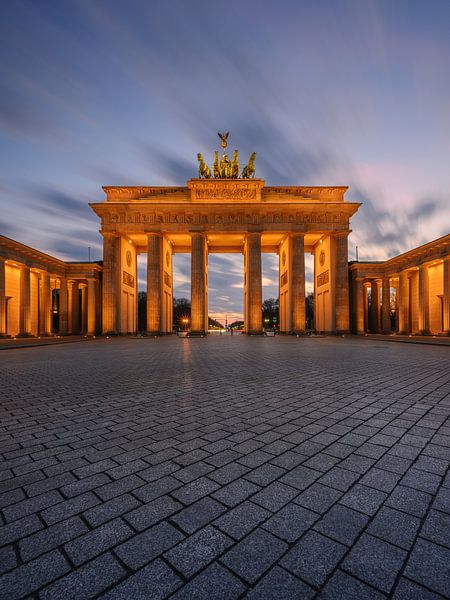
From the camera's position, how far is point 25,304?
33.8 metres

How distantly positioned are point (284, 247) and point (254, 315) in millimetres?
10156

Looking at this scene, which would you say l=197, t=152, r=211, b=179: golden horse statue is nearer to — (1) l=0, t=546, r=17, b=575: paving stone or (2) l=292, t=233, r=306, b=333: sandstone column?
(2) l=292, t=233, r=306, b=333: sandstone column

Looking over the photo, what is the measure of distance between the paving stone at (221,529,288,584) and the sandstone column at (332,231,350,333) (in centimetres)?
3386

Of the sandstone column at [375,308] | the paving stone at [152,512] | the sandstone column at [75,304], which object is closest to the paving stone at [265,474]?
the paving stone at [152,512]

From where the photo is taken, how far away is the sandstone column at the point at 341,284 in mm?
33531

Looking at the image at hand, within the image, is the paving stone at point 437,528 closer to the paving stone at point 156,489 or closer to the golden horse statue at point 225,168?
the paving stone at point 156,489

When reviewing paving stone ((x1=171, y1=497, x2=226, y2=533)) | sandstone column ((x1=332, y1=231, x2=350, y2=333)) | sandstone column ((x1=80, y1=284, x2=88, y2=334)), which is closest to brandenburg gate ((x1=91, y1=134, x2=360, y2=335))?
sandstone column ((x1=332, y1=231, x2=350, y2=333))

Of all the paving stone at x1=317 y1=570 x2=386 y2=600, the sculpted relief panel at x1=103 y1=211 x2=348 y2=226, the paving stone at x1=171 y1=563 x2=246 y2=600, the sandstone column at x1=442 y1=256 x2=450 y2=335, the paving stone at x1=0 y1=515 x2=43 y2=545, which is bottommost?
the paving stone at x1=0 y1=515 x2=43 y2=545

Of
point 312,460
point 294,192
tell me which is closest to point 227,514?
point 312,460

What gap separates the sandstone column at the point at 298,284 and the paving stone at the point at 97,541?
3274cm

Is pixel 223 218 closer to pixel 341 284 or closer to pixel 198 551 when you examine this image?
pixel 341 284

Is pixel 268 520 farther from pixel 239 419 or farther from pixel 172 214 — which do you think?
pixel 172 214

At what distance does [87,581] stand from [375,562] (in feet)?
4.98

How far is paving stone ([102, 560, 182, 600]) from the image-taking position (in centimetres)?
146
